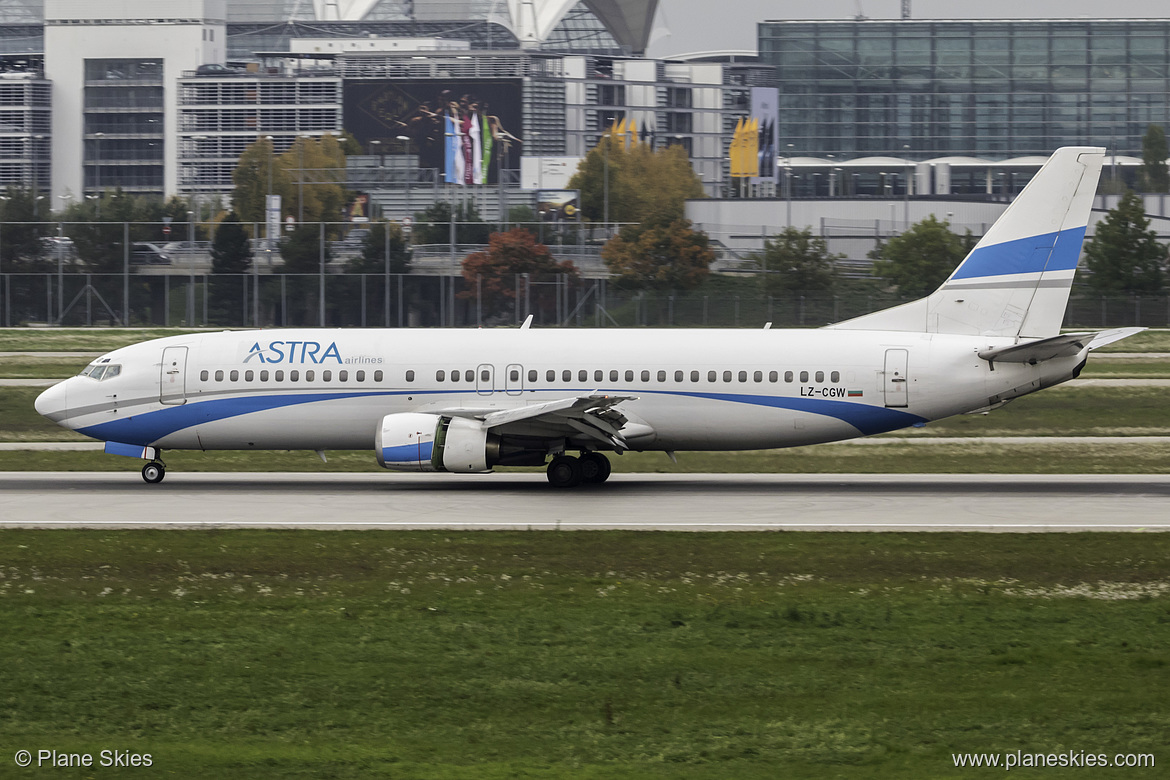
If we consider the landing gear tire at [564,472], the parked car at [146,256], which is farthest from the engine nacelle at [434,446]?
the parked car at [146,256]

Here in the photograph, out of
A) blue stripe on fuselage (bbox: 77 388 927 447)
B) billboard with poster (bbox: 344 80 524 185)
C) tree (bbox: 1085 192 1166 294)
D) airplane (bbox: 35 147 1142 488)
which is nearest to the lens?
airplane (bbox: 35 147 1142 488)

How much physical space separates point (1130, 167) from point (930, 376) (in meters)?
157

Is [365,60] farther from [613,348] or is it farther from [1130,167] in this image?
[613,348]

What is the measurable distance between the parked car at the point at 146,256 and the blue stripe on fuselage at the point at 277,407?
2487 inches

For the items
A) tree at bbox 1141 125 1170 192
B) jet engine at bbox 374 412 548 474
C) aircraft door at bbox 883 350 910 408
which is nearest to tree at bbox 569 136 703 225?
tree at bbox 1141 125 1170 192

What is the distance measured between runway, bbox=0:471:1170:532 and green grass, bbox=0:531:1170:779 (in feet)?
6.09

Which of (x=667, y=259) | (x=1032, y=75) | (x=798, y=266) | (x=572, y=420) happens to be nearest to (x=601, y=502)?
(x=572, y=420)

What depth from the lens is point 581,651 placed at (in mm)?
17203

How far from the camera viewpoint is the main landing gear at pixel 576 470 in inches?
1261

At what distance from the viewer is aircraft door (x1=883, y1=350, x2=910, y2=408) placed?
31.5 meters

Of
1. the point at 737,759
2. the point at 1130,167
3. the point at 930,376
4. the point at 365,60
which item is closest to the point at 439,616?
the point at 737,759

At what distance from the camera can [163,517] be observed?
27.0 meters

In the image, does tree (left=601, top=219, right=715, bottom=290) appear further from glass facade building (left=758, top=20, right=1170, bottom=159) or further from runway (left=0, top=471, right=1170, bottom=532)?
glass facade building (left=758, top=20, right=1170, bottom=159)

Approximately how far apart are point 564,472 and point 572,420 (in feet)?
6.20
